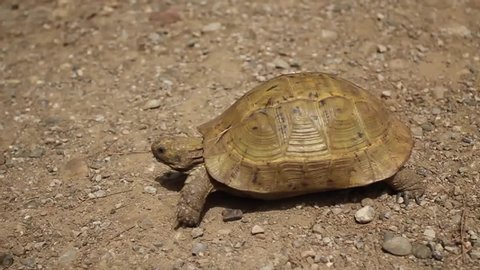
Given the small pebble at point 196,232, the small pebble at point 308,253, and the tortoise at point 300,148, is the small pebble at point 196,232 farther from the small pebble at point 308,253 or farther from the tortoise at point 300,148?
the small pebble at point 308,253

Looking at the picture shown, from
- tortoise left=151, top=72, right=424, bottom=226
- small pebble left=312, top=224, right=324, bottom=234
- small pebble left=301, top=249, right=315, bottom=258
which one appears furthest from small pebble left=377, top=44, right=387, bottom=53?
small pebble left=301, top=249, right=315, bottom=258

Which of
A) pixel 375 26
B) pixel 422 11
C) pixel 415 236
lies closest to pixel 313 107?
pixel 415 236

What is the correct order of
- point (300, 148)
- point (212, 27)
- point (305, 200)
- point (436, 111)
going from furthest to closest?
point (212, 27) → point (436, 111) → point (305, 200) → point (300, 148)

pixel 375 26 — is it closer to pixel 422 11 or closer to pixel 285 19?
pixel 422 11

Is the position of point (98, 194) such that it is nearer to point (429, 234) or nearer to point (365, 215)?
→ point (365, 215)

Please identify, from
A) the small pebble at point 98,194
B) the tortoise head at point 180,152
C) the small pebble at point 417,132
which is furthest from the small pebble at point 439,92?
the small pebble at point 98,194

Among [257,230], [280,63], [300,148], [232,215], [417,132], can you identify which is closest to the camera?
[300,148]

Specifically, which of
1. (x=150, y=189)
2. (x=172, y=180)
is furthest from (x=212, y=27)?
(x=150, y=189)
